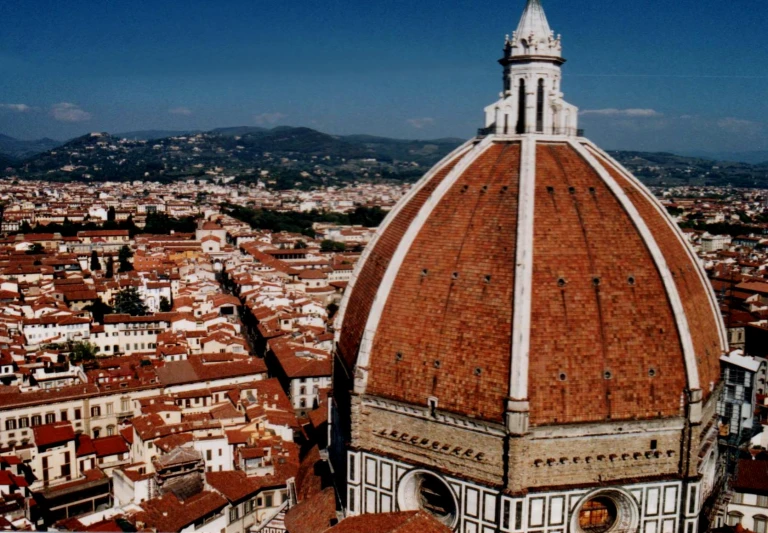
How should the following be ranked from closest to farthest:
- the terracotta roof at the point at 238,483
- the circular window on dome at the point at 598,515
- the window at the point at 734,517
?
the circular window on dome at the point at 598,515 → the window at the point at 734,517 → the terracotta roof at the point at 238,483

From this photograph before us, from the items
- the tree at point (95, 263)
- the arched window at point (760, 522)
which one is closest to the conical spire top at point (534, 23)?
the arched window at point (760, 522)

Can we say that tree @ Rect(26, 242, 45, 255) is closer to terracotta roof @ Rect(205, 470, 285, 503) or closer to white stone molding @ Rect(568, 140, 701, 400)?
terracotta roof @ Rect(205, 470, 285, 503)

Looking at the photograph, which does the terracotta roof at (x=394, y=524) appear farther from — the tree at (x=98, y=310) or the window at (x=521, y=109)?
the tree at (x=98, y=310)

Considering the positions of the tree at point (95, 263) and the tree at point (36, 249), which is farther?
the tree at point (36, 249)

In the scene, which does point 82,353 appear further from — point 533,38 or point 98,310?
point 533,38

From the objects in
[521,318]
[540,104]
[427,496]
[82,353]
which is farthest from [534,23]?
[82,353]

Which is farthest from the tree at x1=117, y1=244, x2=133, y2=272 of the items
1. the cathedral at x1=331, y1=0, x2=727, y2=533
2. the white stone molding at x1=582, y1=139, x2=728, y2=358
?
the white stone molding at x1=582, y1=139, x2=728, y2=358

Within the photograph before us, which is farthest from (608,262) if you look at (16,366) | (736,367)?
(16,366)
